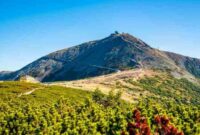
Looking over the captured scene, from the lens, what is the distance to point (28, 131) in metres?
97.3

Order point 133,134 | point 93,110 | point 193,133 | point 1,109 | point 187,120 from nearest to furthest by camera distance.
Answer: point 133,134
point 193,133
point 187,120
point 93,110
point 1,109

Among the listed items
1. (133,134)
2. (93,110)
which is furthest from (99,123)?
(133,134)

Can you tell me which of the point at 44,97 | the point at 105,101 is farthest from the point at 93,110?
the point at 44,97

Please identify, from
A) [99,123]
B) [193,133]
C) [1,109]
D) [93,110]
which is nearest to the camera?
[193,133]

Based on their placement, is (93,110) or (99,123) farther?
(93,110)

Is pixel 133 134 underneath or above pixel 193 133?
above

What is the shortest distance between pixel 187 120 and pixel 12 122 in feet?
163

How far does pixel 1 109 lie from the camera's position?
13725 cm

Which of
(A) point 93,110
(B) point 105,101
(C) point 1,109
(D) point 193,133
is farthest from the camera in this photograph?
(B) point 105,101

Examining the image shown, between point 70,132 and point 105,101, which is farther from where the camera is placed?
point 105,101

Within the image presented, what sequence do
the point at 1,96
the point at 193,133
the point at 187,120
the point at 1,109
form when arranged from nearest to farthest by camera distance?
1. the point at 193,133
2. the point at 187,120
3. the point at 1,109
4. the point at 1,96

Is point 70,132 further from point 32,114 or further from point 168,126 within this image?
point 168,126

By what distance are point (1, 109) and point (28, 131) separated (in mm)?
43745

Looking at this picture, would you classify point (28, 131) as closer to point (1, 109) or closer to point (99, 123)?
point (99, 123)
